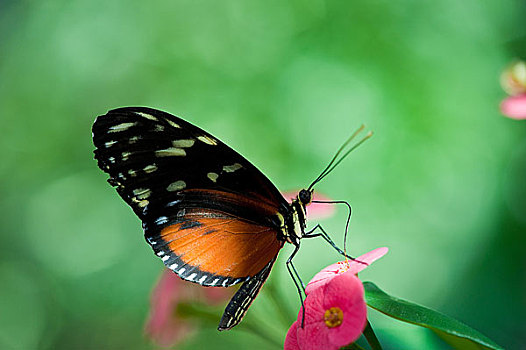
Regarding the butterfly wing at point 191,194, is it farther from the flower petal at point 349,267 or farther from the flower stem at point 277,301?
the flower petal at point 349,267

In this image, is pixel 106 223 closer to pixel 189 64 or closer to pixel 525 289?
pixel 189 64

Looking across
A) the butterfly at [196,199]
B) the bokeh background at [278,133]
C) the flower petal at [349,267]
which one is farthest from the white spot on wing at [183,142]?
the bokeh background at [278,133]

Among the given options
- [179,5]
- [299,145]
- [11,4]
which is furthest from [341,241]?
[11,4]

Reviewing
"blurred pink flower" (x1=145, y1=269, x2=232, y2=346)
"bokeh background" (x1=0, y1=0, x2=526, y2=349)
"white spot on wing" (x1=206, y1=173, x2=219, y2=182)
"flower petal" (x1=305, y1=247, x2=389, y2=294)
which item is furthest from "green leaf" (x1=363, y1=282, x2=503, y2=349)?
"bokeh background" (x1=0, y1=0, x2=526, y2=349)

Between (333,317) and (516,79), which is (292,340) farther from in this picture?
(516,79)

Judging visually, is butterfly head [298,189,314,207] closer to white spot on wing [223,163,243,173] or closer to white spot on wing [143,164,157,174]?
white spot on wing [223,163,243,173]

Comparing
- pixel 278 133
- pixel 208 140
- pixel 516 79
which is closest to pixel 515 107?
pixel 516 79

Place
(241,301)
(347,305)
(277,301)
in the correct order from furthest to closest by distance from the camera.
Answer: (277,301) < (241,301) < (347,305)
